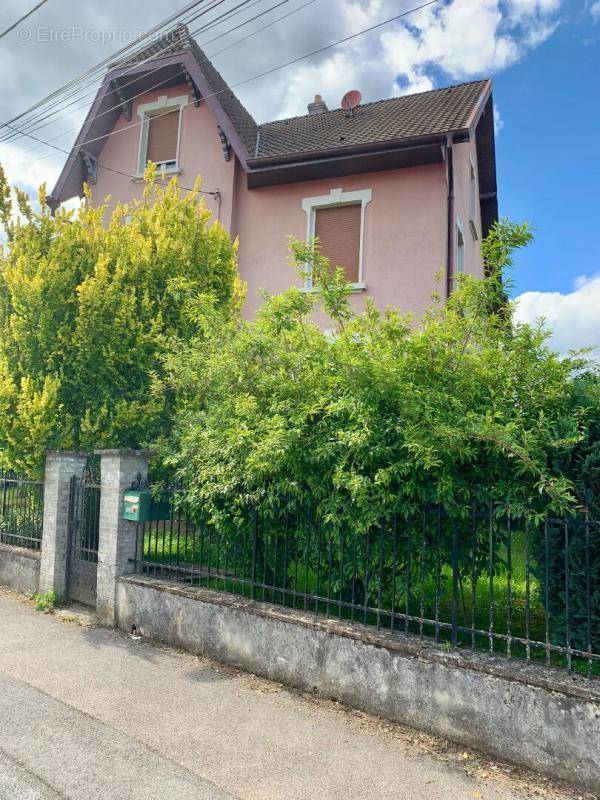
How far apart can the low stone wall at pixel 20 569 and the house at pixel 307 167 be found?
6.36 meters

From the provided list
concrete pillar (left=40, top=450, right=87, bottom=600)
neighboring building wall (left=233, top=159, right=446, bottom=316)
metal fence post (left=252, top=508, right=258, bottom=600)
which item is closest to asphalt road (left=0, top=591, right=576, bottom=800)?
metal fence post (left=252, top=508, right=258, bottom=600)

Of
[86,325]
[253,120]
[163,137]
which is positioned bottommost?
[86,325]

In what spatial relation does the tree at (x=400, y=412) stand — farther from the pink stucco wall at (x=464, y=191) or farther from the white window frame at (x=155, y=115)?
the white window frame at (x=155, y=115)

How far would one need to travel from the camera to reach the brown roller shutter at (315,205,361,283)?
11492 mm

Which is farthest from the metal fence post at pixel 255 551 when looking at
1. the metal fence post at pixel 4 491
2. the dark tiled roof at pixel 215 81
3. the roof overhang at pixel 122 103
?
the dark tiled roof at pixel 215 81

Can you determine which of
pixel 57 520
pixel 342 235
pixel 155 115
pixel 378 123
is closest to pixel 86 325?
pixel 57 520

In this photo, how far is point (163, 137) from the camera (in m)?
13.6

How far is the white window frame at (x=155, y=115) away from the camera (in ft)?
43.4

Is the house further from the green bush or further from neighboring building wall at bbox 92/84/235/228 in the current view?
the green bush

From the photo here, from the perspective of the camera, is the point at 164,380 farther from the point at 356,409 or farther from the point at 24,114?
the point at 24,114

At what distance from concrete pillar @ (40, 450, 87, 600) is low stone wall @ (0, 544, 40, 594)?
1.07ft

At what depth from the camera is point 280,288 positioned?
39.3ft

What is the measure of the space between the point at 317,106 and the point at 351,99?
1831mm

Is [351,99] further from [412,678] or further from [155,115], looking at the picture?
[412,678]
